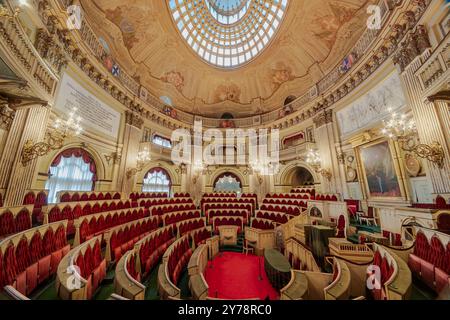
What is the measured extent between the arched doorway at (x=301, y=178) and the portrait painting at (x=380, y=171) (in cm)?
486

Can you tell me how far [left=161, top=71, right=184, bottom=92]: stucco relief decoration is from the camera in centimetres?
1228

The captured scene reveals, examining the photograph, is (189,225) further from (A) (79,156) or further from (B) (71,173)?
(A) (79,156)

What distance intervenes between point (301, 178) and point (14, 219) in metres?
13.8

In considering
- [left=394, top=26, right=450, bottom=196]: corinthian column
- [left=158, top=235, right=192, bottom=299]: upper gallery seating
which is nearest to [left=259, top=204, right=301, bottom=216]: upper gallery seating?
[left=394, top=26, right=450, bottom=196]: corinthian column

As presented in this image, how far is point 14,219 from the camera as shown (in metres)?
3.15

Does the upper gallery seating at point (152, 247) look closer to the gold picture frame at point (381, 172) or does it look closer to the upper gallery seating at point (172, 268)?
the upper gallery seating at point (172, 268)

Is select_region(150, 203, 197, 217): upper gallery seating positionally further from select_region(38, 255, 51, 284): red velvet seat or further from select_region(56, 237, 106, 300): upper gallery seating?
select_region(38, 255, 51, 284): red velvet seat

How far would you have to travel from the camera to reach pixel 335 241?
3.58m

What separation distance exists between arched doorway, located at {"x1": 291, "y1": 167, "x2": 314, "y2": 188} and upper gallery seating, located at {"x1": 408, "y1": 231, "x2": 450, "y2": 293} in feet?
29.7

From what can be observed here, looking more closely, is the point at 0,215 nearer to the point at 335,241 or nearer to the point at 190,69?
the point at 335,241

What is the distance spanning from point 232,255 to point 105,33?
12.4 metres

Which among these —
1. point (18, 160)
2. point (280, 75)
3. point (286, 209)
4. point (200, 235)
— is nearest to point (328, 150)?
point (286, 209)

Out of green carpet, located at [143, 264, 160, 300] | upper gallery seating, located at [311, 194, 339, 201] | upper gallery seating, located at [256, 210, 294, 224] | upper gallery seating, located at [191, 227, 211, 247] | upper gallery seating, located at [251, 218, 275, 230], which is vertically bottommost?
green carpet, located at [143, 264, 160, 300]
